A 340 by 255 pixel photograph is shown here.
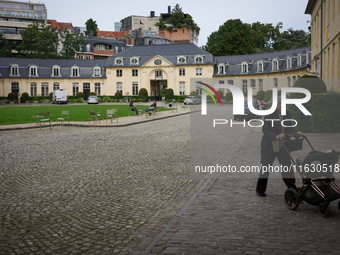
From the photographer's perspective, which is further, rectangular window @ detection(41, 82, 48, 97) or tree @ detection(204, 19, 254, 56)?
rectangular window @ detection(41, 82, 48, 97)

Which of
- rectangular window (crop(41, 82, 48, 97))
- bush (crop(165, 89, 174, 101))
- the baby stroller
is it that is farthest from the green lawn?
rectangular window (crop(41, 82, 48, 97))

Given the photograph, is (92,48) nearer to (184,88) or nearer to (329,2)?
(184,88)

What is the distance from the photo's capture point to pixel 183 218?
18.7ft

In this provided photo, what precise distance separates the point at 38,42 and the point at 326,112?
7444cm

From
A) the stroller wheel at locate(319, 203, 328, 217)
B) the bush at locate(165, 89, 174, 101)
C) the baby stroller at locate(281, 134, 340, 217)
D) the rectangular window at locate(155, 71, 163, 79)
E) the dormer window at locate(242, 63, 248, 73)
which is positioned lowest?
the stroller wheel at locate(319, 203, 328, 217)

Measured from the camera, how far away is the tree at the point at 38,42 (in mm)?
78375

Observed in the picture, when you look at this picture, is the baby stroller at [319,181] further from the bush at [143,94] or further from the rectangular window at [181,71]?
the rectangular window at [181,71]

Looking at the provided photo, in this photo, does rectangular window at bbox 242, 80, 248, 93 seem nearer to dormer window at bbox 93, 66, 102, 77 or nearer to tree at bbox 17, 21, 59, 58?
dormer window at bbox 93, 66, 102, 77

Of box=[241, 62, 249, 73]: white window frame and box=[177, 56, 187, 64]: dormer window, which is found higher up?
box=[177, 56, 187, 64]: dormer window

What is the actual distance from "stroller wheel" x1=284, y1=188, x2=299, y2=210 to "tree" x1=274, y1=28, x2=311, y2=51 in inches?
2633

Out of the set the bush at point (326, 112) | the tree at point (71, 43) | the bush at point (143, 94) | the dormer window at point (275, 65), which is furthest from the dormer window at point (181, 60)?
the bush at point (326, 112)

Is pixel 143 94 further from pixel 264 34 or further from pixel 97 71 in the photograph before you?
pixel 264 34

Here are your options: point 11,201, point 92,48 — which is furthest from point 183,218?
point 92,48

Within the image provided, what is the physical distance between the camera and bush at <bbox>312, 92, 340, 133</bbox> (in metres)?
16.4
